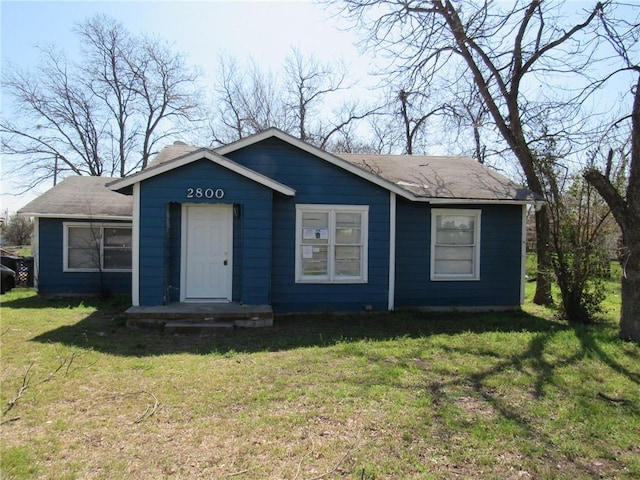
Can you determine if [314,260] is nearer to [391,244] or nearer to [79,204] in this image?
[391,244]

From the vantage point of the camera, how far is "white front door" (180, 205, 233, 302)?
9.27 meters

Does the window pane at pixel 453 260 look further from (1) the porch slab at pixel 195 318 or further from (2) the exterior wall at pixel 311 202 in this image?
(1) the porch slab at pixel 195 318

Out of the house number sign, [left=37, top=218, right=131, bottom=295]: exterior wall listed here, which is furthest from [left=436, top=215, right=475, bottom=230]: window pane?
[left=37, top=218, right=131, bottom=295]: exterior wall

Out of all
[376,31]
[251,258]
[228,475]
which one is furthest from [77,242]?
[228,475]

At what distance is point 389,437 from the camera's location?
387cm

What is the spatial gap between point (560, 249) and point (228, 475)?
8363 millimetres

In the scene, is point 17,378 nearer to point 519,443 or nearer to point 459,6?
point 519,443

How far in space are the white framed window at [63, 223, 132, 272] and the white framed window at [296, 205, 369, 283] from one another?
19.3 ft

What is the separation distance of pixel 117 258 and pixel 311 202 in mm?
6509

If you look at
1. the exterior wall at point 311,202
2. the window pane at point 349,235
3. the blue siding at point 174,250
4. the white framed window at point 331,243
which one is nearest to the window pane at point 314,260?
the white framed window at point 331,243

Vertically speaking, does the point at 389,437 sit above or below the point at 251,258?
below

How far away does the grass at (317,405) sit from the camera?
345 centimetres

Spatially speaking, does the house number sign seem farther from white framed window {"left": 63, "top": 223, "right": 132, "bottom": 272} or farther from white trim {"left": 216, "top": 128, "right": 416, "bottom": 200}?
white framed window {"left": 63, "top": 223, "right": 132, "bottom": 272}

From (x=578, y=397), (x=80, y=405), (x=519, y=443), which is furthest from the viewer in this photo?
(x=578, y=397)
